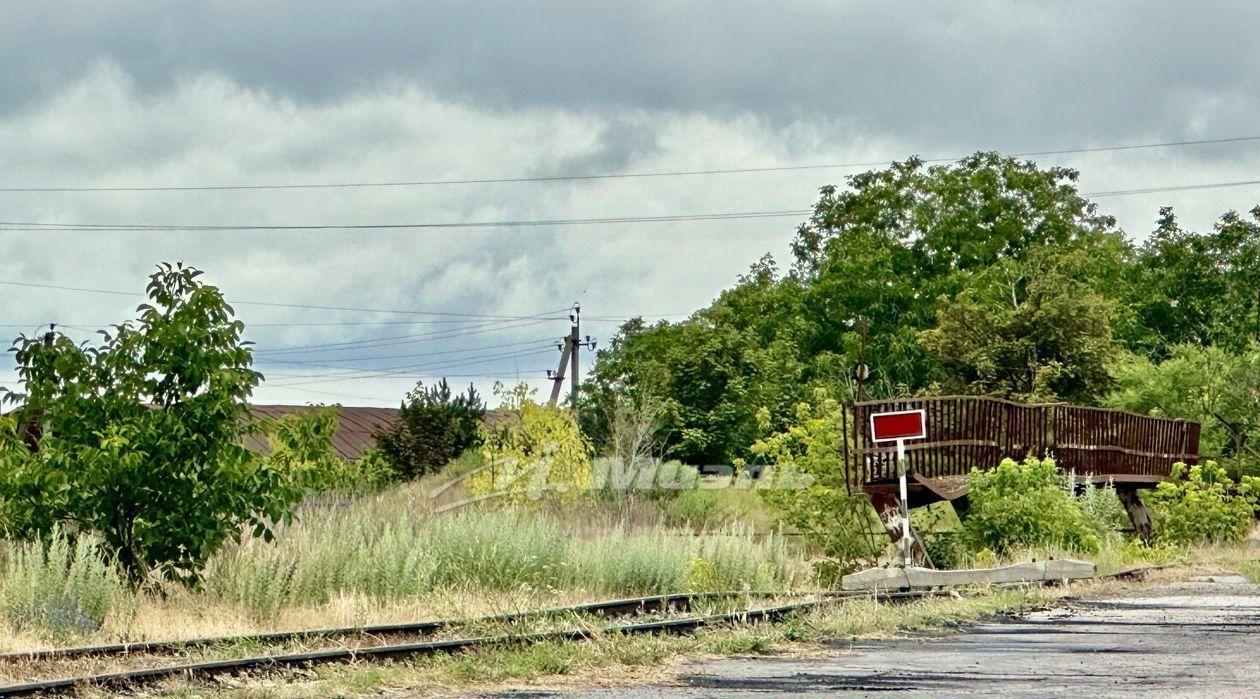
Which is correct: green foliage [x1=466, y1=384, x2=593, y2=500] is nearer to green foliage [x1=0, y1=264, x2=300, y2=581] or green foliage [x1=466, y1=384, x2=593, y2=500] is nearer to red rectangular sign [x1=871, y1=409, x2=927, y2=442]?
red rectangular sign [x1=871, y1=409, x2=927, y2=442]

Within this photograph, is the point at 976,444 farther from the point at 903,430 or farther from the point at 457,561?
the point at 457,561

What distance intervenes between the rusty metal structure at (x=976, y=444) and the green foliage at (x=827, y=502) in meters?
0.44

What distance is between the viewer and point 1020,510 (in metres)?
22.7

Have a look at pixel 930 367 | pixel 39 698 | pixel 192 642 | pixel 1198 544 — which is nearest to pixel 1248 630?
pixel 192 642

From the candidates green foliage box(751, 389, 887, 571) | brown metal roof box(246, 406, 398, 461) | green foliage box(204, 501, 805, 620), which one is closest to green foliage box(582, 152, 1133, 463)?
brown metal roof box(246, 406, 398, 461)

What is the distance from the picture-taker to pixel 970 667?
38.9ft

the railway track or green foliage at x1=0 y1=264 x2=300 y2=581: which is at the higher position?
green foliage at x1=0 y1=264 x2=300 y2=581

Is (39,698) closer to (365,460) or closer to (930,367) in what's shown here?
(365,460)

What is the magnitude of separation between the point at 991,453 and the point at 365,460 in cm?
2791

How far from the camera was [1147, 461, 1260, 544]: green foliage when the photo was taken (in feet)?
92.3

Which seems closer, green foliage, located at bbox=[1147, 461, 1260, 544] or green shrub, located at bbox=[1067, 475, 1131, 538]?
green shrub, located at bbox=[1067, 475, 1131, 538]

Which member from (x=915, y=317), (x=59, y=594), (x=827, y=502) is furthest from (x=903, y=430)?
(x=915, y=317)

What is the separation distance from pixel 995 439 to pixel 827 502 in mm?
2708

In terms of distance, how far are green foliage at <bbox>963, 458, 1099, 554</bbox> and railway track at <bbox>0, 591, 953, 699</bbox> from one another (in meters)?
7.45
